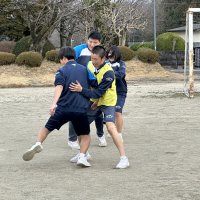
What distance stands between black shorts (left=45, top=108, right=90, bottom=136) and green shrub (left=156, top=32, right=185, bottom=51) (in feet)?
129

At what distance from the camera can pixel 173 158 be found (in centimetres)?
686

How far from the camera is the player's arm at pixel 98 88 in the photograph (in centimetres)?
615

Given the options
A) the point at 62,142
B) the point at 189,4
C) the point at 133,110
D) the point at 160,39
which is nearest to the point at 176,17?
the point at 189,4

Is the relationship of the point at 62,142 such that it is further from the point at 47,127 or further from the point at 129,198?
the point at 129,198

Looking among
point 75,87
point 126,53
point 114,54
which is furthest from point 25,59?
point 75,87

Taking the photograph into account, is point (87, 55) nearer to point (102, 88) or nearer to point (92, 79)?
point (92, 79)

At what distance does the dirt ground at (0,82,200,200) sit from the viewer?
517 centimetres

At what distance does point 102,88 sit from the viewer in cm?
629

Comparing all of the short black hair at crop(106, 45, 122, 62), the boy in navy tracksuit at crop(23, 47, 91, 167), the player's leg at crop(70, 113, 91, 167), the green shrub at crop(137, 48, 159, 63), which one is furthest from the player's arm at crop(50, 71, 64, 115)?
the green shrub at crop(137, 48, 159, 63)

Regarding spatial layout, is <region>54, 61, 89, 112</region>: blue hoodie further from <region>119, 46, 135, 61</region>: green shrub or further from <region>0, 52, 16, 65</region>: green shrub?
<region>119, 46, 135, 61</region>: green shrub

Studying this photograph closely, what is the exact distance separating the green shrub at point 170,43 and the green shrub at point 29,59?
67.4ft

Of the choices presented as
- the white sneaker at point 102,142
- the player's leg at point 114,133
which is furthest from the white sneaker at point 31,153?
the white sneaker at point 102,142

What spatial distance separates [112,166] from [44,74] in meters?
20.9

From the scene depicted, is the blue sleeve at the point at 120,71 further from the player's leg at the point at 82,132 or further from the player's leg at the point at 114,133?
the player's leg at the point at 82,132
